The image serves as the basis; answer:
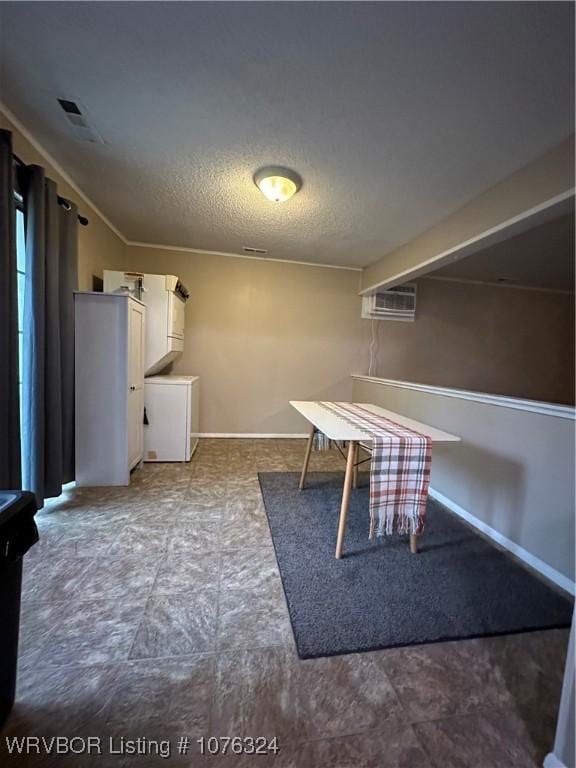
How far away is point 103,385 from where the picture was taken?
8.52 feet

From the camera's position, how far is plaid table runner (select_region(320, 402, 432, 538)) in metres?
1.72

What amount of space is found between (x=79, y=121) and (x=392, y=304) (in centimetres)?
387

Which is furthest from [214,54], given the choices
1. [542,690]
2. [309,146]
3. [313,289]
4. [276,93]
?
[313,289]

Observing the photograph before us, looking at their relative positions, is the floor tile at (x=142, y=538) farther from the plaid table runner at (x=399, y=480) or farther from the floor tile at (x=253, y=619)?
the plaid table runner at (x=399, y=480)

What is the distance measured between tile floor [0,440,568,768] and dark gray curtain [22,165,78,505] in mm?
623

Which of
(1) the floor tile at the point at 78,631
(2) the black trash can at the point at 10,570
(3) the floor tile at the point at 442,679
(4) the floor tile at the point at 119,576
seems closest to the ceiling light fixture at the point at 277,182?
(2) the black trash can at the point at 10,570

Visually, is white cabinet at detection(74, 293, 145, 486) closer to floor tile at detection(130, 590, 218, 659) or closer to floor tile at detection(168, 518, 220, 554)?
floor tile at detection(168, 518, 220, 554)

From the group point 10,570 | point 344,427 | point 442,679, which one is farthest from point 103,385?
point 442,679

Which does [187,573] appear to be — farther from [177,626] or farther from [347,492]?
[347,492]

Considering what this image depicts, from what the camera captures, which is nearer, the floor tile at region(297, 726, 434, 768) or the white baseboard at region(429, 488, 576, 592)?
the floor tile at region(297, 726, 434, 768)

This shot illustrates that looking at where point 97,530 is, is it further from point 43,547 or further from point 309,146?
point 309,146

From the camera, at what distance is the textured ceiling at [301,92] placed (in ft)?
3.96

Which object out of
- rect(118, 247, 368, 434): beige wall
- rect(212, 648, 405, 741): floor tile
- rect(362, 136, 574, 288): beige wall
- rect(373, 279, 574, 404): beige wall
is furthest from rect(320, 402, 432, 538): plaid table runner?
rect(373, 279, 574, 404): beige wall

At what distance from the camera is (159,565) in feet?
5.60
